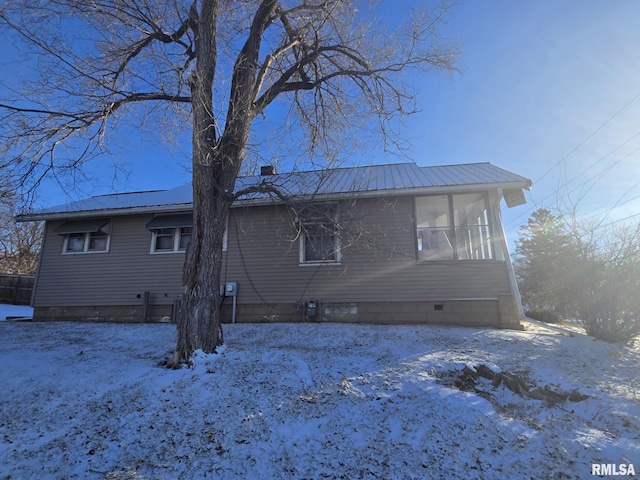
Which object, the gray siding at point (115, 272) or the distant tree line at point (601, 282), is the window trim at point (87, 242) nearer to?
the gray siding at point (115, 272)

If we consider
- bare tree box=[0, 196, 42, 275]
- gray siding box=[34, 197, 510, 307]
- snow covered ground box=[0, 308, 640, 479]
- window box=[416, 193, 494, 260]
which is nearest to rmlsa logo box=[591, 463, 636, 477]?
snow covered ground box=[0, 308, 640, 479]

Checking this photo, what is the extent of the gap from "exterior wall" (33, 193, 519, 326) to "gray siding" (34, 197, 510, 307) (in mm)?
25

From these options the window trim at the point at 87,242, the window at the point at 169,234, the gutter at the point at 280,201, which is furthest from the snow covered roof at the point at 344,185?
the window trim at the point at 87,242

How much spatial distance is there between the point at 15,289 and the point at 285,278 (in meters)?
15.7

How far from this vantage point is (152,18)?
588 centimetres

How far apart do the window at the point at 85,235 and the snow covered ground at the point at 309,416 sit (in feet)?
17.2

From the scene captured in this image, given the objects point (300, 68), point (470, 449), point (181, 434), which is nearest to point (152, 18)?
point (300, 68)

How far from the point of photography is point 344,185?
9039mm

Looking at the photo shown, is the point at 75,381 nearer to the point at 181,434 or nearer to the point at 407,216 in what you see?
the point at 181,434

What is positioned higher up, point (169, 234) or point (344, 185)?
point (344, 185)

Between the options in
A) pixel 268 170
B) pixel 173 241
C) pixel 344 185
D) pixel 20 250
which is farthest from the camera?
pixel 20 250

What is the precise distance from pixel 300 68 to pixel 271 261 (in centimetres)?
480

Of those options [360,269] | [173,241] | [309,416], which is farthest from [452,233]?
[173,241]

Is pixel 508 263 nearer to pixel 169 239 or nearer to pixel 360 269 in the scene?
pixel 360 269
